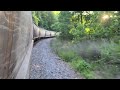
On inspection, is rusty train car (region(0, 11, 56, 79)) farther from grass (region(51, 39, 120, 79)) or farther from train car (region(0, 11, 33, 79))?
grass (region(51, 39, 120, 79))

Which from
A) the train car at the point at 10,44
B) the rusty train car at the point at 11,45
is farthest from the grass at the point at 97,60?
the train car at the point at 10,44

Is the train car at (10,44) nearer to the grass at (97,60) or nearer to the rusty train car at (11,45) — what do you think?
the rusty train car at (11,45)

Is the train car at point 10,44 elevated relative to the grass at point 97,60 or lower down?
elevated

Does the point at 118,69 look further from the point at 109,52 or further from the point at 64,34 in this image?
the point at 64,34

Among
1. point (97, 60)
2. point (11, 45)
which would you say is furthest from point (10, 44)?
point (97, 60)

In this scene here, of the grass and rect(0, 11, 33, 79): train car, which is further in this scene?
the grass

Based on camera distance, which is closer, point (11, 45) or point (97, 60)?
point (11, 45)

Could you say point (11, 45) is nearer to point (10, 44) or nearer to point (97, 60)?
point (10, 44)

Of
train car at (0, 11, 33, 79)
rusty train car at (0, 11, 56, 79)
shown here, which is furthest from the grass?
train car at (0, 11, 33, 79)

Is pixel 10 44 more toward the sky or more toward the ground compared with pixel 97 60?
more toward the sky

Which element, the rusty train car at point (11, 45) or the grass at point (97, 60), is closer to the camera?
the rusty train car at point (11, 45)
